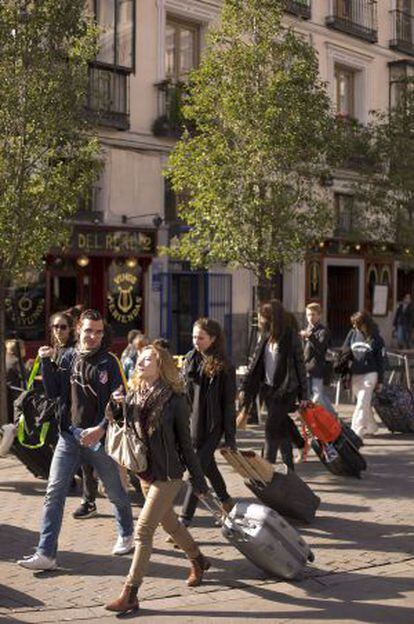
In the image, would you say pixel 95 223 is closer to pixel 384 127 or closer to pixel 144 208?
pixel 144 208

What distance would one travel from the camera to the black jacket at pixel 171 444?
217 inches

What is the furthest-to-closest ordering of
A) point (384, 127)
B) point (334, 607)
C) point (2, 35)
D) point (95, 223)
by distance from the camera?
point (384, 127) → point (95, 223) → point (2, 35) → point (334, 607)

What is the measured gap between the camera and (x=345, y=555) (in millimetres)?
6668

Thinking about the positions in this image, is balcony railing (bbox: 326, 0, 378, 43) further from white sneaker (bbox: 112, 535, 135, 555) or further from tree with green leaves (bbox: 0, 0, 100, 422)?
white sneaker (bbox: 112, 535, 135, 555)

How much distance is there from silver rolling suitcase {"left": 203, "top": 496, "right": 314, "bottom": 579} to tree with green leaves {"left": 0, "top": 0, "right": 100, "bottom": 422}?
561 centimetres

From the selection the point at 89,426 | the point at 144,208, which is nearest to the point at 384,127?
the point at 144,208

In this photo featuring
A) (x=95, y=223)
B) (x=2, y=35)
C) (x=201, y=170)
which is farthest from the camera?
(x=95, y=223)

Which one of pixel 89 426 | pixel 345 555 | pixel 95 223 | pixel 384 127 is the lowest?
pixel 345 555

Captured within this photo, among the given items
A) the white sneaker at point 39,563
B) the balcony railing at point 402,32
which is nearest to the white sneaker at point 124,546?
the white sneaker at point 39,563

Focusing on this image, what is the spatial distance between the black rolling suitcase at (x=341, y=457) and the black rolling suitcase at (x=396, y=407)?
2852 millimetres

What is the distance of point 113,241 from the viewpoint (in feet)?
63.7

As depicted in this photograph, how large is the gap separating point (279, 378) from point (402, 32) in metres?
22.1

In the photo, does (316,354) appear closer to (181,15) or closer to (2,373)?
(2,373)

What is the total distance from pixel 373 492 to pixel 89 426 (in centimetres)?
353
